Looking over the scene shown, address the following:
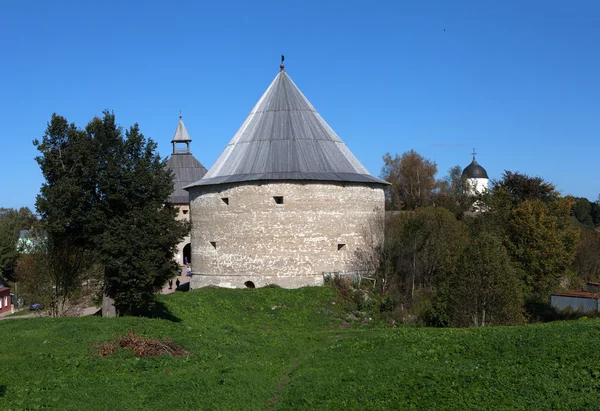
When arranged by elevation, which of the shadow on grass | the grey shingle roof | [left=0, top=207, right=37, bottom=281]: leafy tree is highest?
the grey shingle roof

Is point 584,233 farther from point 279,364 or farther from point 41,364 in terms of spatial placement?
point 41,364

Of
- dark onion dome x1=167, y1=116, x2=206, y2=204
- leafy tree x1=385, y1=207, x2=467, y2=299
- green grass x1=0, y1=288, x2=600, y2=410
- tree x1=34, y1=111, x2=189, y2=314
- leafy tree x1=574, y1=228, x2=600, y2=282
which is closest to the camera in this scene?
green grass x1=0, y1=288, x2=600, y2=410

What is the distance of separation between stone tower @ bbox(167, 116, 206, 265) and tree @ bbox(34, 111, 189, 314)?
911 inches

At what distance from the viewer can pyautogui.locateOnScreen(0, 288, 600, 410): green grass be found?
9.11 metres

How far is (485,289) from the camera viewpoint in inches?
672

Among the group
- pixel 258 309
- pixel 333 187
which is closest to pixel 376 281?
pixel 333 187

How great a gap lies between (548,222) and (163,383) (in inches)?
897

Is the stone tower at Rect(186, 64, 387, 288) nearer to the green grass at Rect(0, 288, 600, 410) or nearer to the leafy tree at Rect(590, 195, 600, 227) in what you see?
the green grass at Rect(0, 288, 600, 410)

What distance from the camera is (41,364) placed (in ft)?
35.4

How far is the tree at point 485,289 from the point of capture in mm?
16969

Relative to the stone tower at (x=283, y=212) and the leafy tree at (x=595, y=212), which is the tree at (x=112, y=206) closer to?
the stone tower at (x=283, y=212)

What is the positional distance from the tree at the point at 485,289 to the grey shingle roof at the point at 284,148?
302 inches

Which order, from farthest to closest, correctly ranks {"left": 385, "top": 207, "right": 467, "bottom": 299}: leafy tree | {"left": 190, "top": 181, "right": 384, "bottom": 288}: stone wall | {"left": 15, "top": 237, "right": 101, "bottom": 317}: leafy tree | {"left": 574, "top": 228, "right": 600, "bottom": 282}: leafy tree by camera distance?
{"left": 574, "top": 228, "right": 600, "bottom": 282}: leafy tree → {"left": 385, "top": 207, "right": 467, "bottom": 299}: leafy tree → {"left": 190, "top": 181, "right": 384, "bottom": 288}: stone wall → {"left": 15, "top": 237, "right": 101, "bottom": 317}: leafy tree

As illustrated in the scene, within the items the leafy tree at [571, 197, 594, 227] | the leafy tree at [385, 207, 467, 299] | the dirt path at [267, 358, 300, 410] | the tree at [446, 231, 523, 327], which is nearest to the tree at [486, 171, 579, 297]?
the leafy tree at [385, 207, 467, 299]
